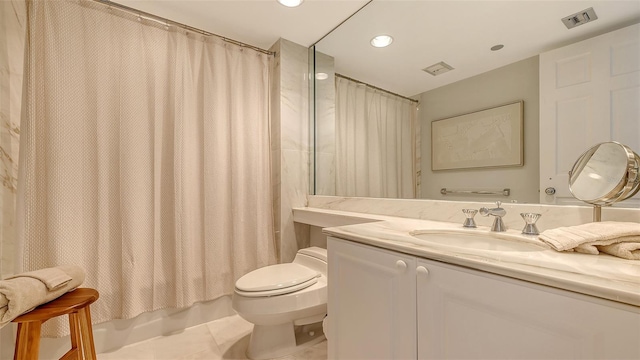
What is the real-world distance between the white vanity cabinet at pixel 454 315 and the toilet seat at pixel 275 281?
0.36 metres

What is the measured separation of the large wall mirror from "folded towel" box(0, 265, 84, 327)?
5.25 feet

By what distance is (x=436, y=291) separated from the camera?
72 centimetres

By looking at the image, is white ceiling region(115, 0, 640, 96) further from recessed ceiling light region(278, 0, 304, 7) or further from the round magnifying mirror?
the round magnifying mirror

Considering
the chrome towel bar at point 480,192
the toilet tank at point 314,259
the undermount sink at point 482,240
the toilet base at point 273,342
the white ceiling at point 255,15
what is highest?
the white ceiling at point 255,15

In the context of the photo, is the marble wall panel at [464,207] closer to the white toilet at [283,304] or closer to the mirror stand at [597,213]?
the mirror stand at [597,213]

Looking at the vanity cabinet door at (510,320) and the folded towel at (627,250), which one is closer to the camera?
the vanity cabinet door at (510,320)

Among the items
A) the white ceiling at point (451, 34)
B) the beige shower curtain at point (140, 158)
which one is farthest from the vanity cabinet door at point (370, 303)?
the beige shower curtain at point (140, 158)

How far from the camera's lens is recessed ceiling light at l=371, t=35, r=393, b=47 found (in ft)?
5.25

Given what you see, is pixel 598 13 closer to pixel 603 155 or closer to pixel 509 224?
pixel 603 155

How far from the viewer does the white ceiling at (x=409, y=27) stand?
99 cm

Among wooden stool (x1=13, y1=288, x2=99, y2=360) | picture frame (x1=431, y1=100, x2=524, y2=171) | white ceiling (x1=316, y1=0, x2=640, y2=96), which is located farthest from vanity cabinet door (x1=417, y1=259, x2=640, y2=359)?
wooden stool (x1=13, y1=288, x2=99, y2=360)

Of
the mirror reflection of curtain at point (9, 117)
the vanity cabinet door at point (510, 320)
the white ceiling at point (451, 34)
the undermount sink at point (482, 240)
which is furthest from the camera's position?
the mirror reflection of curtain at point (9, 117)

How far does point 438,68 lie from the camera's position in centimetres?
136

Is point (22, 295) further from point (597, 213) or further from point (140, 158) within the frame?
point (597, 213)
